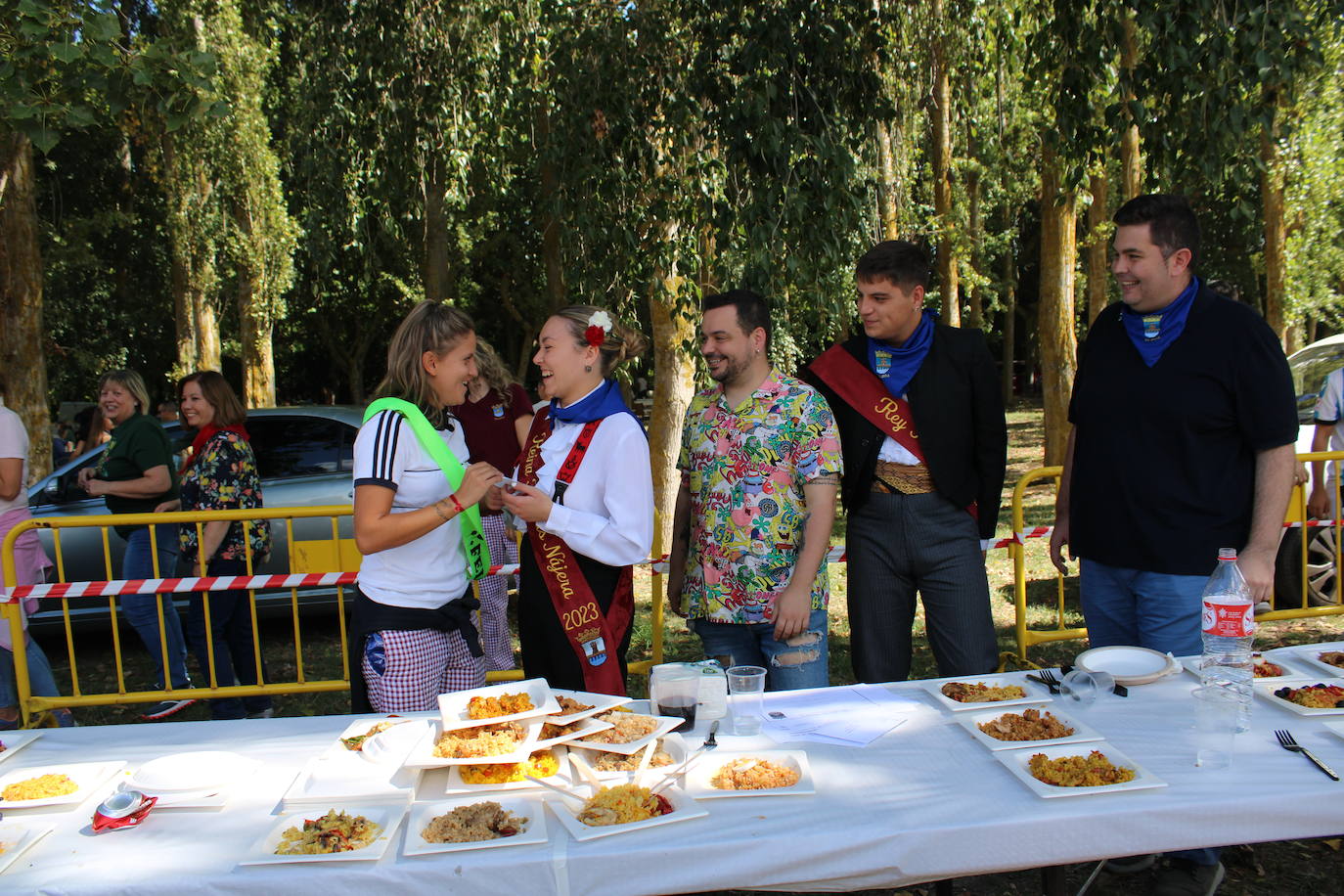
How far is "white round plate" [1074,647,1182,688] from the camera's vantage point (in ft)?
8.61

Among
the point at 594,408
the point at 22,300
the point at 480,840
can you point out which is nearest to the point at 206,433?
the point at 594,408

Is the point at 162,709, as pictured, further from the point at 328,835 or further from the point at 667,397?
the point at 667,397

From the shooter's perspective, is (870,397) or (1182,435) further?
(870,397)

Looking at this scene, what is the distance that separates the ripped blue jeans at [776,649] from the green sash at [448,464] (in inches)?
29.3

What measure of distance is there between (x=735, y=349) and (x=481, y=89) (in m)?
5.46

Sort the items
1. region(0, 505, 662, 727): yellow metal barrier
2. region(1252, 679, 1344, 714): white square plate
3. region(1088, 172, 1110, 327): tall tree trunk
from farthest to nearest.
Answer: region(1088, 172, 1110, 327): tall tree trunk < region(0, 505, 662, 727): yellow metal barrier < region(1252, 679, 1344, 714): white square plate

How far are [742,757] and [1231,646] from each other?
1267mm

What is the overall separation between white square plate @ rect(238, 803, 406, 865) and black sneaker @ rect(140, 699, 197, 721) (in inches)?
145

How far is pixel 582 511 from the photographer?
281 centimetres

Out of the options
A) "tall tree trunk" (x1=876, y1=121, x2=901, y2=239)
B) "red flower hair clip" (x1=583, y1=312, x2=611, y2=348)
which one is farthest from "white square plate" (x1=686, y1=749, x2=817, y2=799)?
"tall tree trunk" (x1=876, y1=121, x2=901, y2=239)

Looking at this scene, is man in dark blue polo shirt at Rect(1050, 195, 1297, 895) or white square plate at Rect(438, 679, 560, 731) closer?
white square plate at Rect(438, 679, 560, 731)

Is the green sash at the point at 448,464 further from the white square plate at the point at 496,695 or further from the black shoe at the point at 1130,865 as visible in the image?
the black shoe at the point at 1130,865

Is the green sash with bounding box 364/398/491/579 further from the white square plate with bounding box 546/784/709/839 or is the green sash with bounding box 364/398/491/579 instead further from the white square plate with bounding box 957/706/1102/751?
the white square plate with bounding box 957/706/1102/751

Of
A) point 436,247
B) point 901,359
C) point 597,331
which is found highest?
point 436,247
